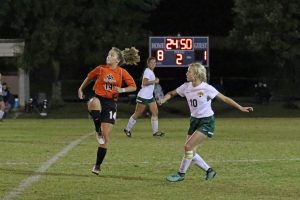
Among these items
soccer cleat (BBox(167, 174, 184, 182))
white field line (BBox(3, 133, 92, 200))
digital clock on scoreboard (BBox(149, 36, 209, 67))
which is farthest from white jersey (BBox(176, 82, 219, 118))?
digital clock on scoreboard (BBox(149, 36, 209, 67))

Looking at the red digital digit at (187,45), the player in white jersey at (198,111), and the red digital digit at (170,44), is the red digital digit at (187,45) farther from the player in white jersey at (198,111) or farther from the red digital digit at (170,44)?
the player in white jersey at (198,111)

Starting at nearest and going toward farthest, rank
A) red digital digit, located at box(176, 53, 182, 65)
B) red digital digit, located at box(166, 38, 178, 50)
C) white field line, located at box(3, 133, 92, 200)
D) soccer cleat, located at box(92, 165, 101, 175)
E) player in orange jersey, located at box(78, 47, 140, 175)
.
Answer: white field line, located at box(3, 133, 92, 200) → soccer cleat, located at box(92, 165, 101, 175) → player in orange jersey, located at box(78, 47, 140, 175) → red digital digit, located at box(176, 53, 182, 65) → red digital digit, located at box(166, 38, 178, 50)

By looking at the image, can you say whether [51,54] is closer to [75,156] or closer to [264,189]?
[75,156]

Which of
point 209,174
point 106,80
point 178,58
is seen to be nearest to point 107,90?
point 106,80

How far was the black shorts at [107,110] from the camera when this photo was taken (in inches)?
469

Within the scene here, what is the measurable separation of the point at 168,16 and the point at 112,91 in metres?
38.8

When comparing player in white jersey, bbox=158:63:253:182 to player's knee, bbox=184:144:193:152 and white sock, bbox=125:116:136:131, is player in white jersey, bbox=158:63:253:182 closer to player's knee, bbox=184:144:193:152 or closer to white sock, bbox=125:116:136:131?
player's knee, bbox=184:144:193:152

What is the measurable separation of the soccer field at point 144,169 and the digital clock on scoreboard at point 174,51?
44.3 ft

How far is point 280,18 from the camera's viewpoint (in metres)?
39.8

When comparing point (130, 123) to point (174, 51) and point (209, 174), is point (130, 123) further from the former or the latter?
point (174, 51)

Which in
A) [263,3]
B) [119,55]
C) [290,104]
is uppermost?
[263,3]

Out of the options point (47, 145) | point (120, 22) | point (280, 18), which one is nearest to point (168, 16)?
point (120, 22)

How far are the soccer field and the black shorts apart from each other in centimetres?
84

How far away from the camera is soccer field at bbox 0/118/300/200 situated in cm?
951
